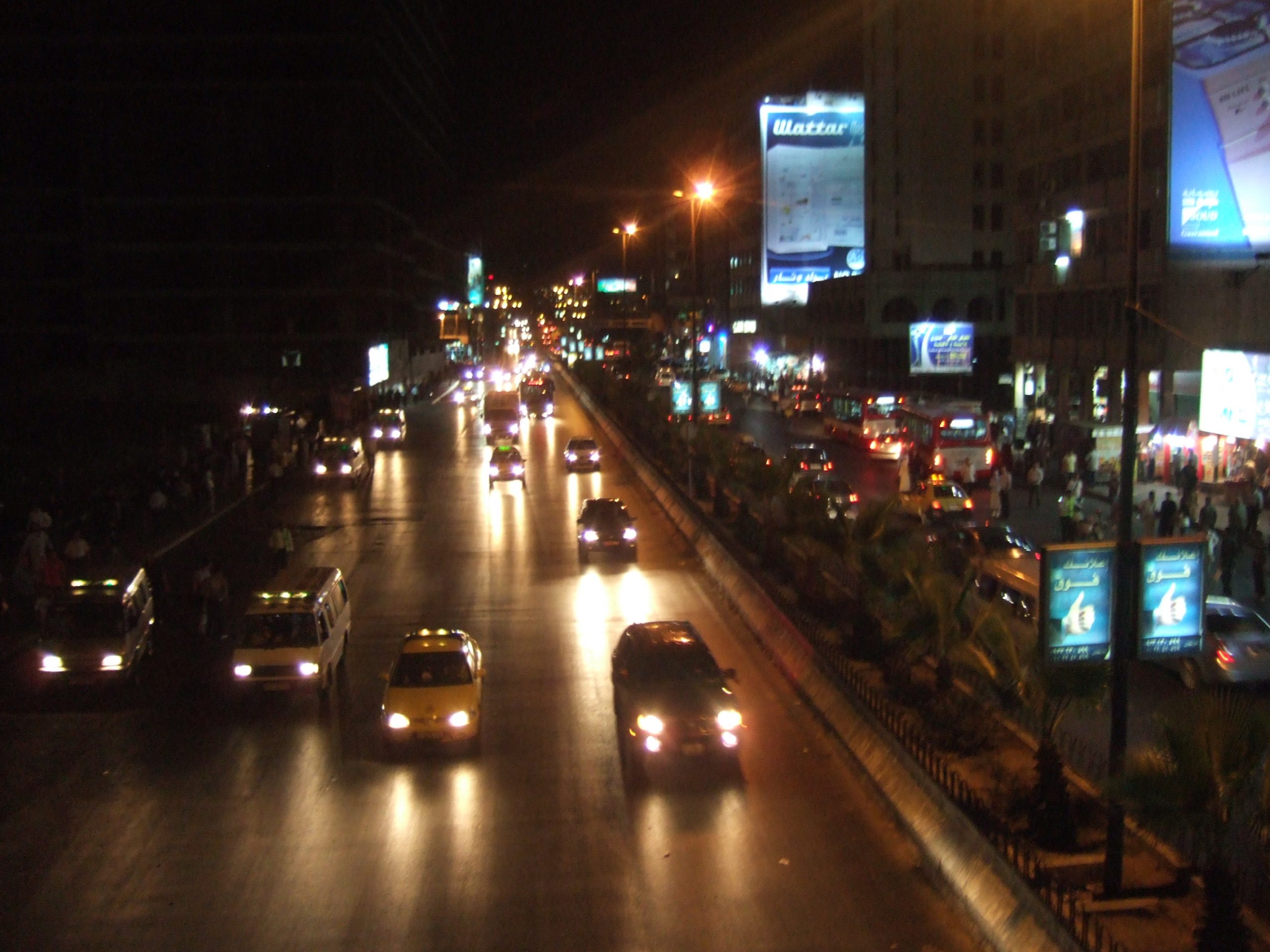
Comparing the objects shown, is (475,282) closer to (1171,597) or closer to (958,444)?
(958,444)

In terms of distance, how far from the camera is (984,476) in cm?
3797

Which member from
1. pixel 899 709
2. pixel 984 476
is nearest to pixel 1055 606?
pixel 899 709

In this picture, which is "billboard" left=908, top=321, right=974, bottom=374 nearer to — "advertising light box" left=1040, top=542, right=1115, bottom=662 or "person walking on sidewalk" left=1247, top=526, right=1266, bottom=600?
"person walking on sidewalk" left=1247, top=526, right=1266, bottom=600

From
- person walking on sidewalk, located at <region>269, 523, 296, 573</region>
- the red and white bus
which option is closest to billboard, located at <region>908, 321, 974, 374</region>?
the red and white bus

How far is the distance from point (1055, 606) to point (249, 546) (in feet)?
79.9

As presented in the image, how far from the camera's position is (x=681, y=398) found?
60406mm

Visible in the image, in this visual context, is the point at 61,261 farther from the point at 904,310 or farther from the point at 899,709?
the point at 899,709

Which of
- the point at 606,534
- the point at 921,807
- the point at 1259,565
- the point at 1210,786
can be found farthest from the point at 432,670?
the point at 1259,565

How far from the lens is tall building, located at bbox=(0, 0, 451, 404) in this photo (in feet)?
270

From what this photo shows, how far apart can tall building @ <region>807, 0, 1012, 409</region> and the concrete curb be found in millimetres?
55316

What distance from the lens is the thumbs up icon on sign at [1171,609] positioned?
31.9ft

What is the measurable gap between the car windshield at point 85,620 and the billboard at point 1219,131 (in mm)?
24724

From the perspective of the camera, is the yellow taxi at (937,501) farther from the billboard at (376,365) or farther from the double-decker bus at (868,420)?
the billboard at (376,365)

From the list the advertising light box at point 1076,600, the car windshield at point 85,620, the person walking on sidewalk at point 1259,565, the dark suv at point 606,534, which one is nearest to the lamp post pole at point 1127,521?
the advertising light box at point 1076,600
